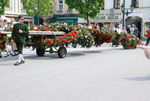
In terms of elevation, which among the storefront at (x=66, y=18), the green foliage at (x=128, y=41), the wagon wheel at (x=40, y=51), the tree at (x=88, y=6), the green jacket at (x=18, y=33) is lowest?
the wagon wheel at (x=40, y=51)

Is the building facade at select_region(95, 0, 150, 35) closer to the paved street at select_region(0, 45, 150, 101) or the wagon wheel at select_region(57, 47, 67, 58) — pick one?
the wagon wheel at select_region(57, 47, 67, 58)

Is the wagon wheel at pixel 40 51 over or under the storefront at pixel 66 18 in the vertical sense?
under

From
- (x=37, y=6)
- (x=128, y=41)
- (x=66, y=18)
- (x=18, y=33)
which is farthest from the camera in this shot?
(x=66, y=18)

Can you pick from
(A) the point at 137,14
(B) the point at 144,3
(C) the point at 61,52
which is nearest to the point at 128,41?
(C) the point at 61,52

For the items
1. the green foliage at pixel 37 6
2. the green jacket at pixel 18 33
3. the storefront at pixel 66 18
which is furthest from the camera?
the storefront at pixel 66 18

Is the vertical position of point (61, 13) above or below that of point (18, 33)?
above

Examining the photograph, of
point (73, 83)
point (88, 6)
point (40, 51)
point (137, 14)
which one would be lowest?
point (73, 83)

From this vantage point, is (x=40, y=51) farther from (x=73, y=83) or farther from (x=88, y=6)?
(x=88, y=6)

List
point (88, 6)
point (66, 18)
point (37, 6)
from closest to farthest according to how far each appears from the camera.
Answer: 1. point (88, 6)
2. point (37, 6)
3. point (66, 18)

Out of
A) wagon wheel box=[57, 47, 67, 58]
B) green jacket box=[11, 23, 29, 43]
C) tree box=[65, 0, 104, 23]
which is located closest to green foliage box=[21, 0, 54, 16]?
tree box=[65, 0, 104, 23]

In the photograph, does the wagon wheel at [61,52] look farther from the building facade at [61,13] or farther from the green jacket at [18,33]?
the building facade at [61,13]

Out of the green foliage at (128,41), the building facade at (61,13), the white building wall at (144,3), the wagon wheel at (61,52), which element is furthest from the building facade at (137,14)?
the wagon wheel at (61,52)

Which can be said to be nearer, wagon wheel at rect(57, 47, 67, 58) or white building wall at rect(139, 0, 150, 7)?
wagon wheel at rect(57, 47, 67, 58)

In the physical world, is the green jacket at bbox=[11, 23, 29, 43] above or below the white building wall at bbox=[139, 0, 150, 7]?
below
